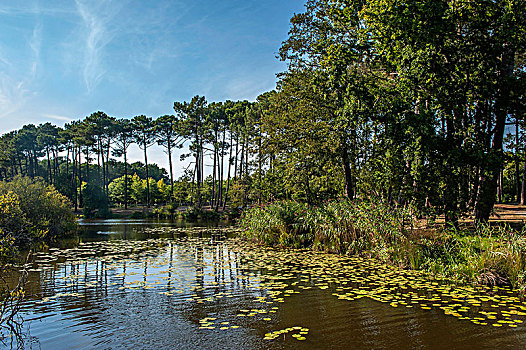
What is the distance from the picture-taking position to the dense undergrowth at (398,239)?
6797mm

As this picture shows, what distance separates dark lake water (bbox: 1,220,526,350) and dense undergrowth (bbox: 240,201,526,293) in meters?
0.46

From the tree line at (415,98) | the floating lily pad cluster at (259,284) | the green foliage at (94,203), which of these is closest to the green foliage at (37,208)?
the floating lily pad cluster at (259,284)

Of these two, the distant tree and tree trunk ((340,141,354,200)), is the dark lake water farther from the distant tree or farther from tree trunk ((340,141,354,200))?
the distant tree

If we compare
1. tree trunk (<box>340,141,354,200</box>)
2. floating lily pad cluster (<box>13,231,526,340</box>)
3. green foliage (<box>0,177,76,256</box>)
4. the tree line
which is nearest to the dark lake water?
floating lily pad cluster (<box>13,231,526,340</box>)

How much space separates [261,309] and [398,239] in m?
5.00

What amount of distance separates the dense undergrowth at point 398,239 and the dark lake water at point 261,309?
458 millimetres

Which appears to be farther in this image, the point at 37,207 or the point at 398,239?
the point at 37,207

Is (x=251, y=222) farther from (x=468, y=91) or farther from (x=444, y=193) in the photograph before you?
(x=468, y=91)

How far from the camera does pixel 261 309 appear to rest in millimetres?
5555

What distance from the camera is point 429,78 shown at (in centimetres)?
992

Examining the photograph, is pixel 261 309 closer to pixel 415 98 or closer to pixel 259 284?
pixel 259 284

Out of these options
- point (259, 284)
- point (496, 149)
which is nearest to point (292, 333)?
point (259, 284)

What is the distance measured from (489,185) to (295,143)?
7939 mm

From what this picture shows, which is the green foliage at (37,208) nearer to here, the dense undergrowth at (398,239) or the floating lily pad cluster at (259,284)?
the floating lily pad cluster at (259,284)
